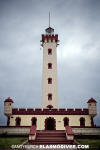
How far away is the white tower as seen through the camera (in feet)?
124

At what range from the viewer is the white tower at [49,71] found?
37666 mm

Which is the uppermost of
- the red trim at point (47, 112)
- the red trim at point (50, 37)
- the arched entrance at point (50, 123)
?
the red trim at point (50, 37)

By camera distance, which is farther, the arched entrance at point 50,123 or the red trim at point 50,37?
the red trim at point 50,37

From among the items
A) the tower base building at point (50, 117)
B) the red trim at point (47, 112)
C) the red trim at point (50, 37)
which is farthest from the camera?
the red trim at point (50, 37)

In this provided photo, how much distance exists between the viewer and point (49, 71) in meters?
40.2

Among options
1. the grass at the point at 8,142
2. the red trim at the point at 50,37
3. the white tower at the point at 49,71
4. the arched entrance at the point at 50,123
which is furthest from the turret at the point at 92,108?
the red trim at the point at 50,37

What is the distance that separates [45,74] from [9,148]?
22.8m

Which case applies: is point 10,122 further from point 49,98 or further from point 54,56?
point 54,56

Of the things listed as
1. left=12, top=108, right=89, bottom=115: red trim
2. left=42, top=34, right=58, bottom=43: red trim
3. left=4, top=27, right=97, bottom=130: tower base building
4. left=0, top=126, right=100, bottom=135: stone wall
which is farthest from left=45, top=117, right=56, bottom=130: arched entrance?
left=42, top=34, right=58, bottom=43: red trim

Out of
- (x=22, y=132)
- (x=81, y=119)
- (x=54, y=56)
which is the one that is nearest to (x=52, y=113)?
(x=81, y=119)

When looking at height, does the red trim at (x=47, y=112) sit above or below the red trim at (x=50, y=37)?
below

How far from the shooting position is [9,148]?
18.5 meters

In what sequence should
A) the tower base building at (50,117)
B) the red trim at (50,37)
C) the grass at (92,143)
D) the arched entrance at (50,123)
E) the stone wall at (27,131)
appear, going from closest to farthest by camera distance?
the grass at (92,143), the stone wall at (27,131), the tower base building at (50,117), the arched entrance at (50,123), the red trim at (50,37)

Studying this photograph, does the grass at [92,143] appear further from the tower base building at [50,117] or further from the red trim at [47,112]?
Answer: the red trim at [47,112]
